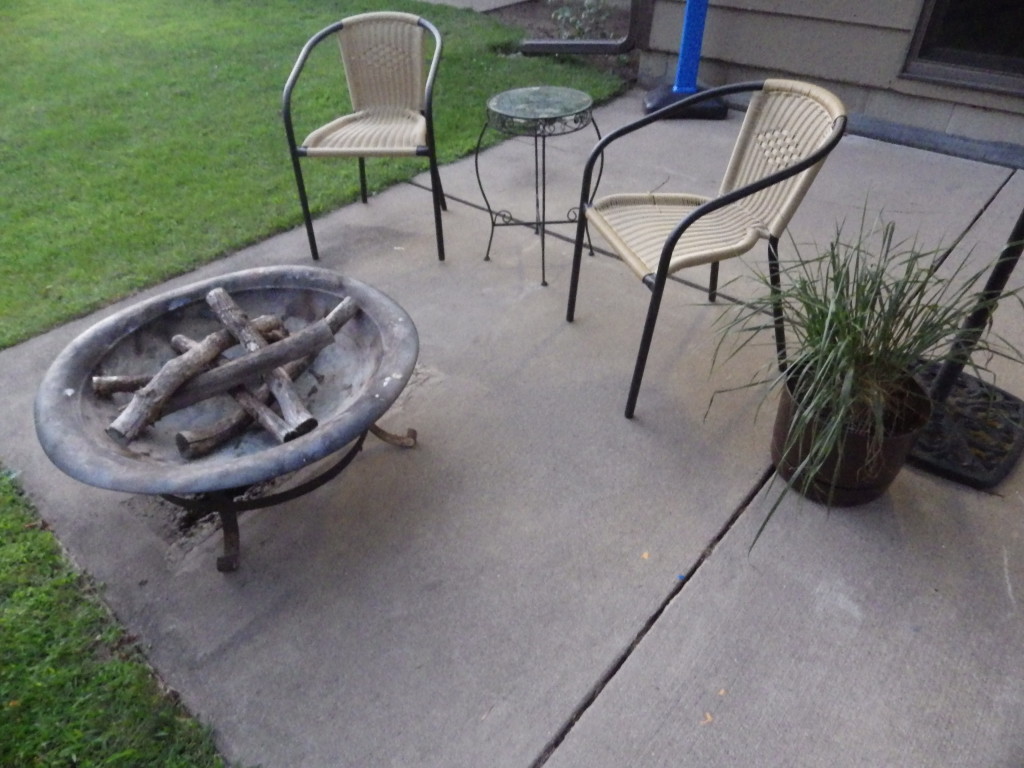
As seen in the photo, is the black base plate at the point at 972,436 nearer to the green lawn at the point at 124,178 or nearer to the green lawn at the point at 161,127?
the green lawn at the point at 124,178

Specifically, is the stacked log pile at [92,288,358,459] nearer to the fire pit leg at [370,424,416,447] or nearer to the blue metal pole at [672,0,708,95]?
the fire pit leg at [370,424,416,447]

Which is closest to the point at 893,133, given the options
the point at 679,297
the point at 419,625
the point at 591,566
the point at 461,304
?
the point at 679,297

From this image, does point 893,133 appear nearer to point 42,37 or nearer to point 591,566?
point 591,566

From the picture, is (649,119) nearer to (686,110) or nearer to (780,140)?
(780,140)

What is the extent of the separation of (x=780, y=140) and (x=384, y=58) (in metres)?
1.75

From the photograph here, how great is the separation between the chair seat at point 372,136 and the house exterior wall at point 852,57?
2301 mm

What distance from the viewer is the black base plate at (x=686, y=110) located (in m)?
4.21

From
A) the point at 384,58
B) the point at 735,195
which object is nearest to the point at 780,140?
the point at 735,195

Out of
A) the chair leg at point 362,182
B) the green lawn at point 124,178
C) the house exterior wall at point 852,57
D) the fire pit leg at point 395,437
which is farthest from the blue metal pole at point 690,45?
the fire pit leg at point 395,437

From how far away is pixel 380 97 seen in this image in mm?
3117

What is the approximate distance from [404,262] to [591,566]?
169 centimetres

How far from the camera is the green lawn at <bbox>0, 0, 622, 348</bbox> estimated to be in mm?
3004

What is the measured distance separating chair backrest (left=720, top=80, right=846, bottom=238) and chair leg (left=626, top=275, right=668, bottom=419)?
0.43 m

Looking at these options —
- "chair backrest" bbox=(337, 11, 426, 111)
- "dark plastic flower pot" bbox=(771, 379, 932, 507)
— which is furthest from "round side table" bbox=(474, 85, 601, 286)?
"dark plastic flower pot" bbox=(771, 379, 932, 507)
